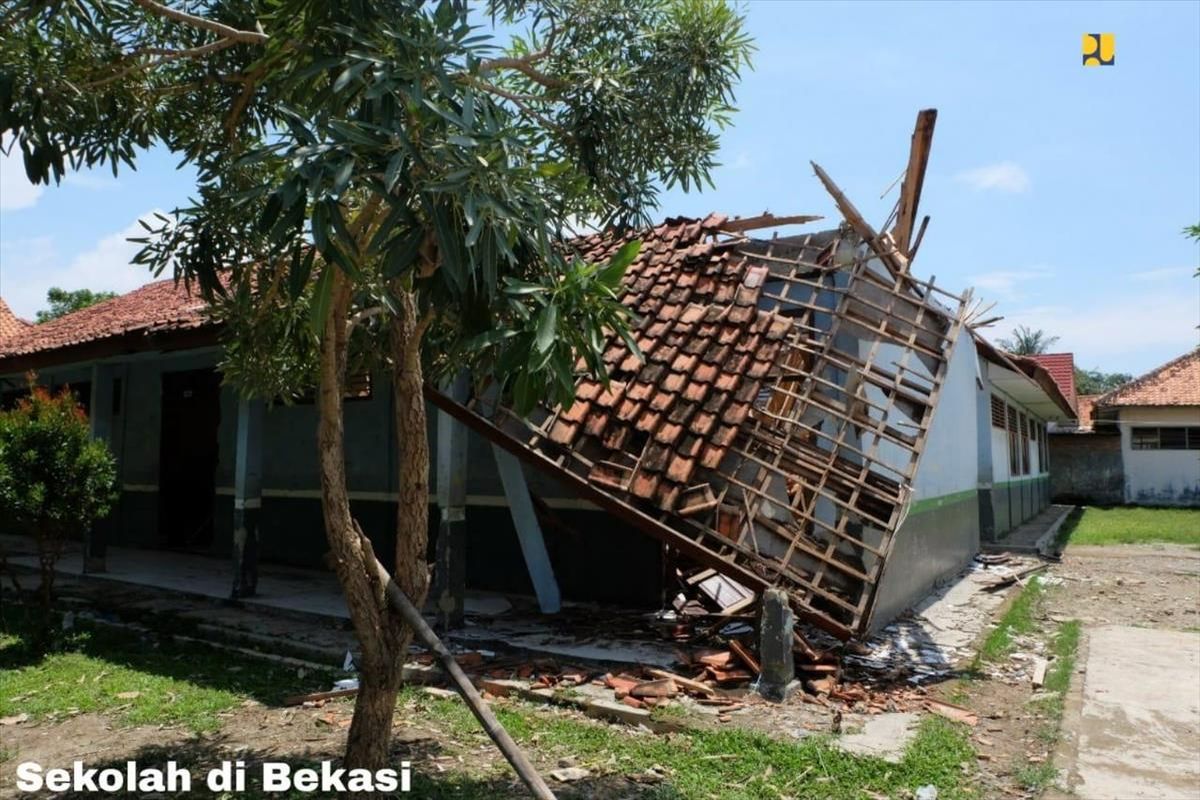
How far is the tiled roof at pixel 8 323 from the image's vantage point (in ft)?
81.2

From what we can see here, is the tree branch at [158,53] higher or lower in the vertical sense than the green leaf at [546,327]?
higher

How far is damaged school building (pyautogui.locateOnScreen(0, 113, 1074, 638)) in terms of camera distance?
7086mm

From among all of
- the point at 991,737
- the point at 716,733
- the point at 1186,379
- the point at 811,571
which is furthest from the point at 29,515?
the point at 1186,379

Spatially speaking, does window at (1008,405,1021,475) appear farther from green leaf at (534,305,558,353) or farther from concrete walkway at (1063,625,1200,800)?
green leaf at (534,305,558,353)

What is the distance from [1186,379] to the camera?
30.8m

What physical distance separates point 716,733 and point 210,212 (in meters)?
4.40

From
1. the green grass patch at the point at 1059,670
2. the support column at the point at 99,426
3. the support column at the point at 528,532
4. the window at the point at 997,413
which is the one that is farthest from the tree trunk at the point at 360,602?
the window at the point at 997,413

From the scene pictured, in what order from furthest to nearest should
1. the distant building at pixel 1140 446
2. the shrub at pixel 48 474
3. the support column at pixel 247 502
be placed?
the distant building at pixel 1140 446 → the support column at pixel 247 502 → the shrub at pixel 48 474

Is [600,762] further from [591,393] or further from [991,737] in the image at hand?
[591,393]

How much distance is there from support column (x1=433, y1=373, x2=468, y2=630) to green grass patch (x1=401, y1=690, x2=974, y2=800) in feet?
7.17

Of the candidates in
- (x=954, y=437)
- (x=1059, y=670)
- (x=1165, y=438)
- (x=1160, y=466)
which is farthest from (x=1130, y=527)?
(x=1059, y=670)

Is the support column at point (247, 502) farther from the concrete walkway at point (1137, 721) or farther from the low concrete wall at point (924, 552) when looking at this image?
the concrete walkway at point (1137, 721)

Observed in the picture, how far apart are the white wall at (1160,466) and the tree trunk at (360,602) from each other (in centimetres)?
3233

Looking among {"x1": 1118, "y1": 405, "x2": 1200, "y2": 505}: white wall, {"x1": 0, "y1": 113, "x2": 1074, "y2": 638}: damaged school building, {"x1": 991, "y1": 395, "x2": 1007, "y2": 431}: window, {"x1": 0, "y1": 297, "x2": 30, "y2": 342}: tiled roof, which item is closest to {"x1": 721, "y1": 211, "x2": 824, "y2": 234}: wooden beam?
{"x1": 0, "y1": 113, "x2": 1074, "y2": 638}: damaged school building
